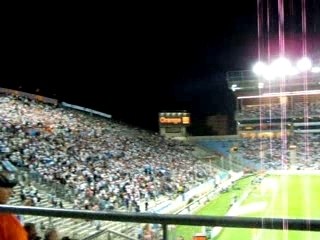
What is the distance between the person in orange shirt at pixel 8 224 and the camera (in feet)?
5.70

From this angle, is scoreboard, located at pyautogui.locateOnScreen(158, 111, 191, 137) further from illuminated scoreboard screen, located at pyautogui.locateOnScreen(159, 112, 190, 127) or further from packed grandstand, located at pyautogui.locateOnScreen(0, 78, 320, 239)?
packed grandstand, located at pyautogui.locateOnScreen(0, 78, 320, 239)

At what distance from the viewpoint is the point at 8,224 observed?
5.92 ft

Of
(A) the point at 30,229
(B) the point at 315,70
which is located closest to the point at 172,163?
(B) the point at 315,70

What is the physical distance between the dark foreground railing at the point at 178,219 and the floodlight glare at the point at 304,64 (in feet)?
160

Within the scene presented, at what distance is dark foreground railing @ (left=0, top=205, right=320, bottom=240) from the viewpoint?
5.10 feet

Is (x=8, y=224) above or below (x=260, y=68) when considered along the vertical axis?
below

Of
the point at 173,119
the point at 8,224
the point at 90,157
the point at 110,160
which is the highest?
the point at 173,119

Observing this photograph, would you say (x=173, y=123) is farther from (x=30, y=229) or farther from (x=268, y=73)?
(x=30, y=229)

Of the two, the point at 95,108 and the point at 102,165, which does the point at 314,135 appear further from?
the point at 102,165

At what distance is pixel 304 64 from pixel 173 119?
44.6 ft

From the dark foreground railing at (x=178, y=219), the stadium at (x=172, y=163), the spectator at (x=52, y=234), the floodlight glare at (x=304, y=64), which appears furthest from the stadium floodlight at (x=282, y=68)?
the dark foreground railing at (x=178, y=219)

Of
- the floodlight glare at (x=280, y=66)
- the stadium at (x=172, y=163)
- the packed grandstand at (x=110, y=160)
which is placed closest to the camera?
the stadium at (x=172, y=163)

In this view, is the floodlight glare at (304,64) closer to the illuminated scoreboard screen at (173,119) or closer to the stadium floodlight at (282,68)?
the stadium floodlight at (282,68)

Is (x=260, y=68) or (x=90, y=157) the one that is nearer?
(x=90, y=157)
